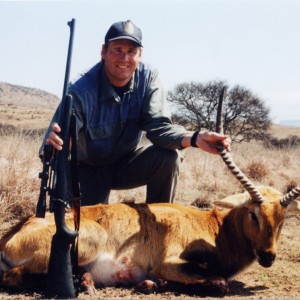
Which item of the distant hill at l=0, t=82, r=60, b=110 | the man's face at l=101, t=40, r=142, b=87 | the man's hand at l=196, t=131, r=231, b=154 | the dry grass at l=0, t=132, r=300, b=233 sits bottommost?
the dry grass at l=0, t=132, r=300, b=233

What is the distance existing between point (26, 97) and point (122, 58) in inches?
3911

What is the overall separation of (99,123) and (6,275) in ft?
6.91

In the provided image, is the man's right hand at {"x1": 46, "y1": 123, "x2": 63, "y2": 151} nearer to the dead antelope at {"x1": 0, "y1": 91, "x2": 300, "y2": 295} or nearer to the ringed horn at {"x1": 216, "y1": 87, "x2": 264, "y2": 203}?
the dead antelope at {"x1": 0, "y1": 91, "x2": 300, "y2": 295}

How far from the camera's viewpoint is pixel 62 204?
422cm

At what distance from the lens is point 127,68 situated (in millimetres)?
5754

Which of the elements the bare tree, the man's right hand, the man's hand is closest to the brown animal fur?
the man's hand

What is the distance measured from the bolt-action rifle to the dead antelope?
450 millimetres

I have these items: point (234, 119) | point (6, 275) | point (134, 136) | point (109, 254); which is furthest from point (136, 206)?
point (234, 119)

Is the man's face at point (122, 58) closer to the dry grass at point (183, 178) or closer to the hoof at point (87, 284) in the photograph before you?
the hoof at point (87, 284)

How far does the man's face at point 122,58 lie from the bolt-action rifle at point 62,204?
143 centimetres

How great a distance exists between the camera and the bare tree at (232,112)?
104 feet

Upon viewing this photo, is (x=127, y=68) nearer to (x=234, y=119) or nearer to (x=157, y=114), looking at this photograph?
(x=157, y=114)

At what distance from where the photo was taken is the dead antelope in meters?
4.67

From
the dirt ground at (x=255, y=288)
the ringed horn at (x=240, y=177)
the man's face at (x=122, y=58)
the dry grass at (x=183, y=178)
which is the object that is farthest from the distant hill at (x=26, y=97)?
the ringed horn at (x=240, y=177)
